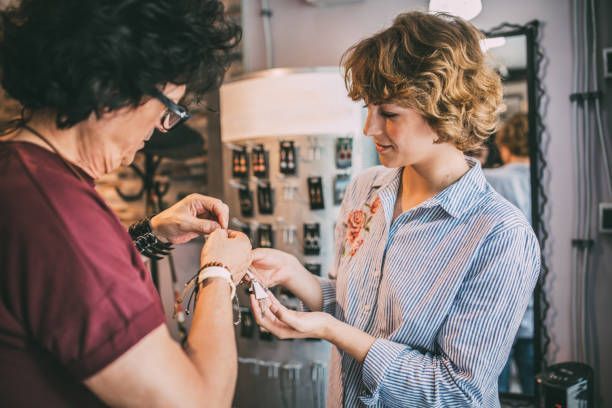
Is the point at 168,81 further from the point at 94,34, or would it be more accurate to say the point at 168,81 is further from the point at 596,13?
the point at 596,13

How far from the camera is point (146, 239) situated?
51.8 inches

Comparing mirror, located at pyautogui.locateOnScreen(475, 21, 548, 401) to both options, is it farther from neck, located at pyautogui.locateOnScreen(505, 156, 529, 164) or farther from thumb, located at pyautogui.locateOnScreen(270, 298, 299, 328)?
thumb, located at pyautogui.locateOnScreen(270, 298, 299, 328)

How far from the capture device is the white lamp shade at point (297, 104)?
2.43 meters

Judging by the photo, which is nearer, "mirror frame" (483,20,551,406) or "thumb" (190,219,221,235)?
"thumb" (190,219,221,235)

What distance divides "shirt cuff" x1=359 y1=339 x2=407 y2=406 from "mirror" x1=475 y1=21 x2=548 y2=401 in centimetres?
152

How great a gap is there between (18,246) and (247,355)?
7.35ft

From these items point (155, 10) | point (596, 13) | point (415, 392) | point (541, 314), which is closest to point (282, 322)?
point (415, 392)

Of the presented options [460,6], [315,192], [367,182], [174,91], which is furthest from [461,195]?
[460,6]

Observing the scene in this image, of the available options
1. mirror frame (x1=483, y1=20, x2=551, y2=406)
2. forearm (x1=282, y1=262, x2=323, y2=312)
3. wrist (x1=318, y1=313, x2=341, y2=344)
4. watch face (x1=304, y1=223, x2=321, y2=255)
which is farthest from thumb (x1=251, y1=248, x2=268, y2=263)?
mirror frame (x1=483, y1=20, x2=551, y2=406)

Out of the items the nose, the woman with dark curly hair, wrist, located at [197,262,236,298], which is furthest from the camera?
the nose

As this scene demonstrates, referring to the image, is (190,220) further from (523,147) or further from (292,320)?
(523,147)

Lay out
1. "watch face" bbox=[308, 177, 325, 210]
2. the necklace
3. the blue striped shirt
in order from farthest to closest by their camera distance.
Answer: "watch face" bbox=[308, 177, 325, 210]
the blue striped shirt
the necklace

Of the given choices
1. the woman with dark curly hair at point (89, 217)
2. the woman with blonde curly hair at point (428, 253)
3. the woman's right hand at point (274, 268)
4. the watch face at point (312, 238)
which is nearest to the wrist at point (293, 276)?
the woman's right hand at point (274, 268)

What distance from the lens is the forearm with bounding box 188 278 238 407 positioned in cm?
80
